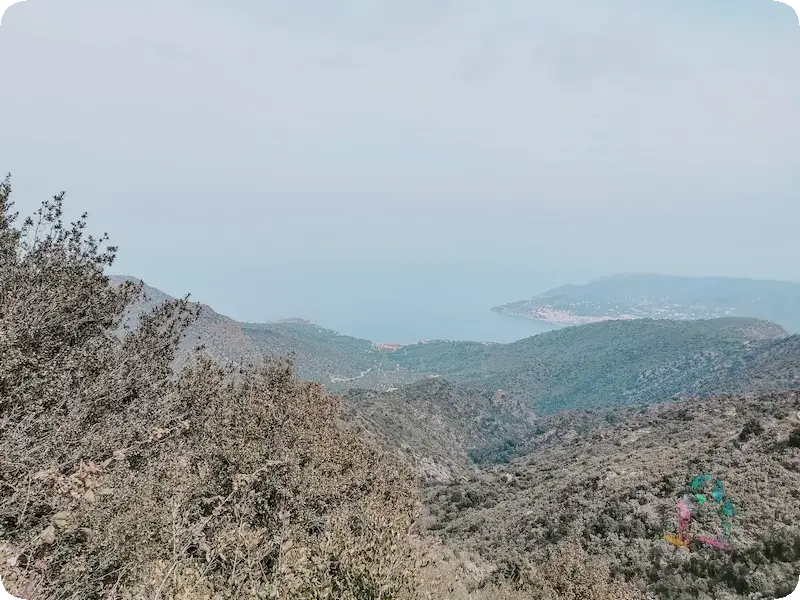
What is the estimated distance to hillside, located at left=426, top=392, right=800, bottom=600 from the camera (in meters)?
16.6

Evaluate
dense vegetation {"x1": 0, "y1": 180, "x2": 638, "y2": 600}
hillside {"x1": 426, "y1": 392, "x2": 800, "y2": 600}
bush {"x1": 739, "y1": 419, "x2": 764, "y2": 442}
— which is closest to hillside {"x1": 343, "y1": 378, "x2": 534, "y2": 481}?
hillside {"x1": 426, "y1": 392, "x2": 800, "y2": 600}

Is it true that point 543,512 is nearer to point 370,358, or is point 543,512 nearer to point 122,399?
point 122,399

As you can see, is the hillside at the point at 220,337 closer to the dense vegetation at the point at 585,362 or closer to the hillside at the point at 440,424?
the dense vegetation at the point at 585,362

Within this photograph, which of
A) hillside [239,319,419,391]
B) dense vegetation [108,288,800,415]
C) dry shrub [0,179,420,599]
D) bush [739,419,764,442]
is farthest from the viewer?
hillside [239,319,419,391]

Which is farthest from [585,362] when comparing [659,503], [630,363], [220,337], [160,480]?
[160,480]

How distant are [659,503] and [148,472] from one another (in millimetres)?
23460

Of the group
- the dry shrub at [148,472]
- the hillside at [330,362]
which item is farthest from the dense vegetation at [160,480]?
the hillside at [330,362]

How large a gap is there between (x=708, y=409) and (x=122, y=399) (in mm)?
52958

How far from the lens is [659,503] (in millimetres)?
24344

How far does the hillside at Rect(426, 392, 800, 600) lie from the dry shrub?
32.5ft

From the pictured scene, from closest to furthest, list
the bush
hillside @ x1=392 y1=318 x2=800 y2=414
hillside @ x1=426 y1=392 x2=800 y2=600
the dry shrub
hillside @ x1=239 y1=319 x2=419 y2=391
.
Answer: the dry shrub
hillside @ x1=426 y1=392 x2=800 y2=600
the bush
hillside @ x1=392 y1=318 x2=800 y2=414
hillside @ x1=239 y1=319 x2=419 y2=391

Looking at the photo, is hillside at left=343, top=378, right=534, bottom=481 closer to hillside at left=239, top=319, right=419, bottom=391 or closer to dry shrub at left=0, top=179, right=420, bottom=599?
hillside at left=239, top=319, right=419, bottom=391

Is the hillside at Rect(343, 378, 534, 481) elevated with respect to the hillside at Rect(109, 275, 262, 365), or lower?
lower

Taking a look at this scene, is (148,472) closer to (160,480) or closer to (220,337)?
(160,480)
